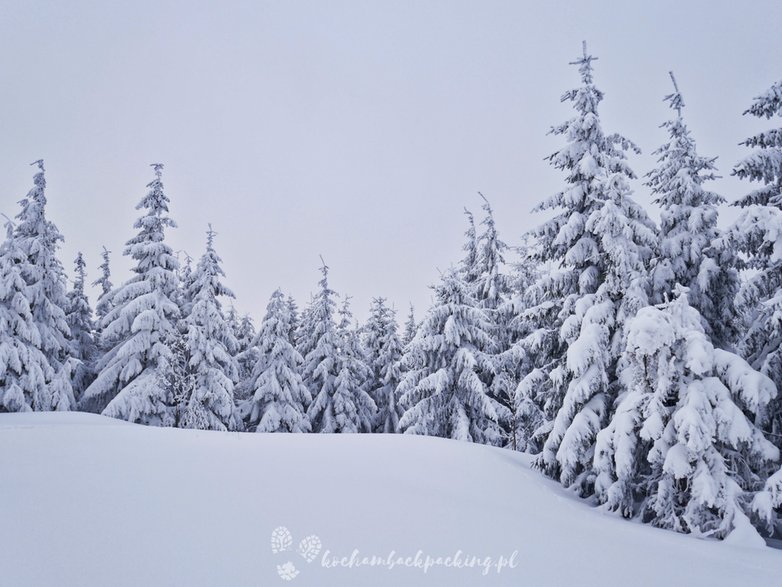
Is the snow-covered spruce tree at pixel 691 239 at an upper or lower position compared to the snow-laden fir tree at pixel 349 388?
upper

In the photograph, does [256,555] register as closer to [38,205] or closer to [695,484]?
[695,484]

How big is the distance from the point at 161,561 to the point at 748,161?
571 inches

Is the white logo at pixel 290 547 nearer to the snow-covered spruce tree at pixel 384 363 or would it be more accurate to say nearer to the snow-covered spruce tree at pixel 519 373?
the snow-covered spruce tree at pixel 519 373

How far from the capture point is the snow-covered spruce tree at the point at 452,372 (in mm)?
21531

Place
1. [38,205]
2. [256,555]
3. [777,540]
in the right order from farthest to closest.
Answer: [38,205] < [777,540] < [256,555]

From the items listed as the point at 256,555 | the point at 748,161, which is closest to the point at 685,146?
the point at 748,161

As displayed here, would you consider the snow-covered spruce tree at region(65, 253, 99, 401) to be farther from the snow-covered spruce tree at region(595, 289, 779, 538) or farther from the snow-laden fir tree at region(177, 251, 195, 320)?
the snow-covered spruce tree at region(595, 289, 779, 538)

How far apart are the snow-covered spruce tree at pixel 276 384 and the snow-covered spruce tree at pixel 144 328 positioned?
5.80 metres

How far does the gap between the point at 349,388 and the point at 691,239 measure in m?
23.2

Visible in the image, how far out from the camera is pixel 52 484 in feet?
22.6

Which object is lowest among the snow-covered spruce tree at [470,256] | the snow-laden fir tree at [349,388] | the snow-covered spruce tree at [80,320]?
the snow-laden fir tree at [349,388]

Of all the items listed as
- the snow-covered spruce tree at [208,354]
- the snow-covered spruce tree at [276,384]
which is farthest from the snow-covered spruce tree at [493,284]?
the snow-covered spruce tree at [208,354]

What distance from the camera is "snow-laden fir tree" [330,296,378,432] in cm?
3106

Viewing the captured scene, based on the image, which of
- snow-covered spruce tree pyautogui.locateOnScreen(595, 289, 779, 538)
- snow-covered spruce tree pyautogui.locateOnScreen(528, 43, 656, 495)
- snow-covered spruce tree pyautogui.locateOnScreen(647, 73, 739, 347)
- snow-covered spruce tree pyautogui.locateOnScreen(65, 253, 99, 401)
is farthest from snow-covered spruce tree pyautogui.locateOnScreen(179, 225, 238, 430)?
snow-covered spruce tree pyautogui.locateOnScreen(647, 73, 739, 347)
